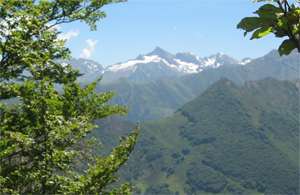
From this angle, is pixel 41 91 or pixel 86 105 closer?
pixel 41 91

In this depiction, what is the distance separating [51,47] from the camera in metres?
16.3

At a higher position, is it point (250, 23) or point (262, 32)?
point (250, 23)

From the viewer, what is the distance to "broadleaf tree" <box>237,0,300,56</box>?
254 cm

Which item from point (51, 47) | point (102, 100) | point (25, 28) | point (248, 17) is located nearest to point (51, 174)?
point (25, 28)

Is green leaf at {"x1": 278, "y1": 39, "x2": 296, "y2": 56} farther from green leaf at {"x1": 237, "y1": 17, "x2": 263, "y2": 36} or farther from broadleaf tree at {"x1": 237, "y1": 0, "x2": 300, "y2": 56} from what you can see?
green leaf at {"x1": 237, "y1": 17, "x2": 263, "y2": 36}

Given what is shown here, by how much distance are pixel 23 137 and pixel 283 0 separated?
9.91m

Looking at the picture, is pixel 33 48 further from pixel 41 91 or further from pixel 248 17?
pixel 248 17

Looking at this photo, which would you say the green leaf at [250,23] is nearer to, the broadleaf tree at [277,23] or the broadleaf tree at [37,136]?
the broadleaf tree at [277,23]

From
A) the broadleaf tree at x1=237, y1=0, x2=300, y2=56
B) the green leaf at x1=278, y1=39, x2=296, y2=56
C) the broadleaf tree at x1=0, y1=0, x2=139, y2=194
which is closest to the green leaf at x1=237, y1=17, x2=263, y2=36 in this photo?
the broadleaf tree at x1=237, y1=0, x2=300, y2=56

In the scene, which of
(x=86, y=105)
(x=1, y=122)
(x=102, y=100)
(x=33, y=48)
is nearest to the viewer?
(x=1, y=122)

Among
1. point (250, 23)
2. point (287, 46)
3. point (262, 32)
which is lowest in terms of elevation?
point (287, 46)

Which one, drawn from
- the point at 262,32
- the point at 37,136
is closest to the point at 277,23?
the point at 262,32

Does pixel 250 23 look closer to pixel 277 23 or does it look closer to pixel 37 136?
pixel 277 23

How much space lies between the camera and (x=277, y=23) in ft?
8.60
